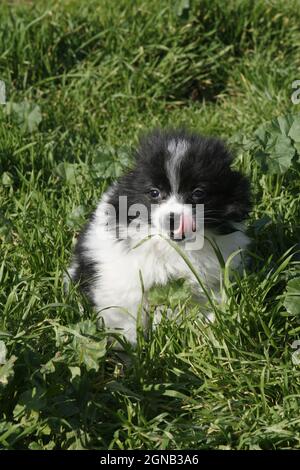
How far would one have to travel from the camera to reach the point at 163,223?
330cm

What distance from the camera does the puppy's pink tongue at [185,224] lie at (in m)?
3.30

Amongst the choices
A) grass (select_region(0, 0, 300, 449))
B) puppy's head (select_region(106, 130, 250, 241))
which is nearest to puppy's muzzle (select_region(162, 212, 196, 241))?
puppy's head (select_region(106, 130, 250, 241))

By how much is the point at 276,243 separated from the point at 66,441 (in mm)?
1487

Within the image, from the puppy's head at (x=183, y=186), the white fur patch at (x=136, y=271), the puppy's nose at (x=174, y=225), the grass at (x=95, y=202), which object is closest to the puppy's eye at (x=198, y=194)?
the puppy's head at (x=183, y=186)

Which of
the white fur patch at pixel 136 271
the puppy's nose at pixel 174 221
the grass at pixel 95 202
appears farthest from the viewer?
the white fur patch at pixel 136 271

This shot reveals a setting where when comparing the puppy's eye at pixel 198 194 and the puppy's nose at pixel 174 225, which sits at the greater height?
the puppy's eye at pixel 198 194

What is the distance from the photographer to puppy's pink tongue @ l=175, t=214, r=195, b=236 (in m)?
3.30

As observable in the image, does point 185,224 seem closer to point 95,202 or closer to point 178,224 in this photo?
point 178,224

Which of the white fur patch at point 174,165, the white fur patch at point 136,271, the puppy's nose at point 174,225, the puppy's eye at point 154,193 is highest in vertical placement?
the white fur patch at point 174,165

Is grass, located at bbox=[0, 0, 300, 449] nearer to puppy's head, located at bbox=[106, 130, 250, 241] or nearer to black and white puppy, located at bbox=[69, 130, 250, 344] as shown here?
black and white puppy, located at bbox=[69, 130, 250, 344]

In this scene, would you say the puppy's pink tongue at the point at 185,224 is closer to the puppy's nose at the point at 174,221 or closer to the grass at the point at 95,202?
the puppy's nose at the point at 174,221

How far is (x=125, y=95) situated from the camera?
17.7ft

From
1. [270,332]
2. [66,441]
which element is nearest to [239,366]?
[270,332]
